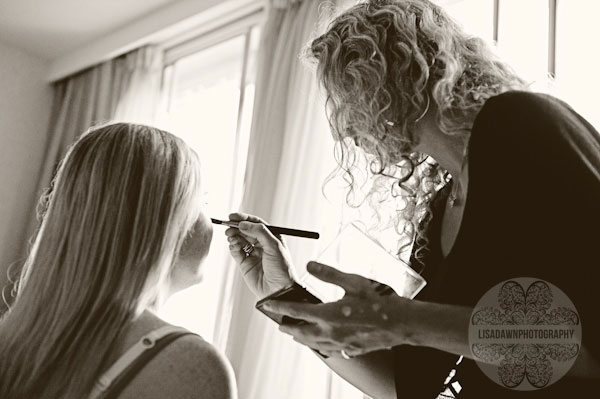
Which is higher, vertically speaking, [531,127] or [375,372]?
[531,127]

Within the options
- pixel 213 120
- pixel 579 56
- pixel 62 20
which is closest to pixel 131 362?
pixel 579 56

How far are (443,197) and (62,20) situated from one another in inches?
110

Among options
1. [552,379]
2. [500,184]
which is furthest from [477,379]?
[500,184]

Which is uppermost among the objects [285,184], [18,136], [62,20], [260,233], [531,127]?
[62,20]

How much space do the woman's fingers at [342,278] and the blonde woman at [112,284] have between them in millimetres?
170

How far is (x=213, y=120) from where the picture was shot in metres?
3.06

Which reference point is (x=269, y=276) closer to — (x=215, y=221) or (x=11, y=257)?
(x=215, y=221)

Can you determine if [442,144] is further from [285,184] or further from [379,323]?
[285,184]

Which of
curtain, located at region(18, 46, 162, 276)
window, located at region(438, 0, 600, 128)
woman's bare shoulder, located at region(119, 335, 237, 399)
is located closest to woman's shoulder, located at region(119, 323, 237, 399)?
woman's bare shoulder, located at region(119, 335, 237, 399)

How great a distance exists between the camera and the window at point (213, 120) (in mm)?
2688

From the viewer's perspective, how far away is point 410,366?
109cm

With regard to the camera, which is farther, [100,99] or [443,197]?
[100,99]

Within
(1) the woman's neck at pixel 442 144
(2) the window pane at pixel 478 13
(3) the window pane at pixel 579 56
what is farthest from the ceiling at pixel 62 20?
(1) the woman's neck at pixel 442 144

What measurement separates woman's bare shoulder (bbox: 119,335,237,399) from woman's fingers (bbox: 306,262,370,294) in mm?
169
